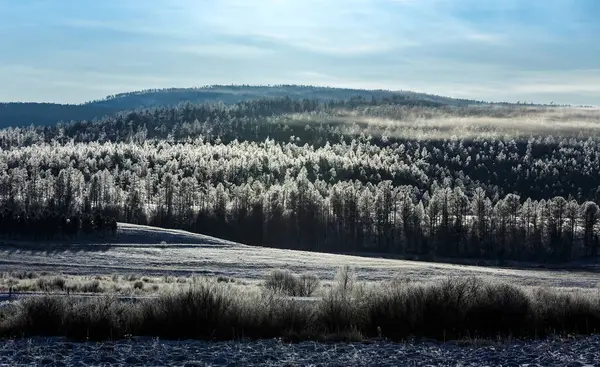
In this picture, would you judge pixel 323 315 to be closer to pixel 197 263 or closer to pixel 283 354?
pixel 283 354

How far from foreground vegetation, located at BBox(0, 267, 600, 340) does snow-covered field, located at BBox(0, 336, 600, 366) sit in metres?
1.07

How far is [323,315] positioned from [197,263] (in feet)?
171

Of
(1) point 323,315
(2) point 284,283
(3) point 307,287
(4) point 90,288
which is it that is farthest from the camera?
(4) point 90,288

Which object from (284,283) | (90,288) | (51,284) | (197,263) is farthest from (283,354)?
(197,263)

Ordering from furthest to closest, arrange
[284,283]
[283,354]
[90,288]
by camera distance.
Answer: [90,288], [284,283], [283,354]

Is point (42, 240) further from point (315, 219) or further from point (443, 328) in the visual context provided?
point (443, 328)

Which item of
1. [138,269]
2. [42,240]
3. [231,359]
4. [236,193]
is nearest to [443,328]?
[231,359]

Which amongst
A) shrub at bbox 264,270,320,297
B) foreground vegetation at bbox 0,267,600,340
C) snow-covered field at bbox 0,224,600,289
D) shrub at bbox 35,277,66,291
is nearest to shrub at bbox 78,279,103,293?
shrub at bbox 35,277,66,291

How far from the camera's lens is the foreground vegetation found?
653 inches

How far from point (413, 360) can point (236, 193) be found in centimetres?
14071

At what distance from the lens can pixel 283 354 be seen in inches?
567

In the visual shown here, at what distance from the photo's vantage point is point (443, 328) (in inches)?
703

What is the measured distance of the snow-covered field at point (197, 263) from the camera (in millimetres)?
59656

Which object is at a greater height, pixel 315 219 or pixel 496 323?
pixel 496 323
